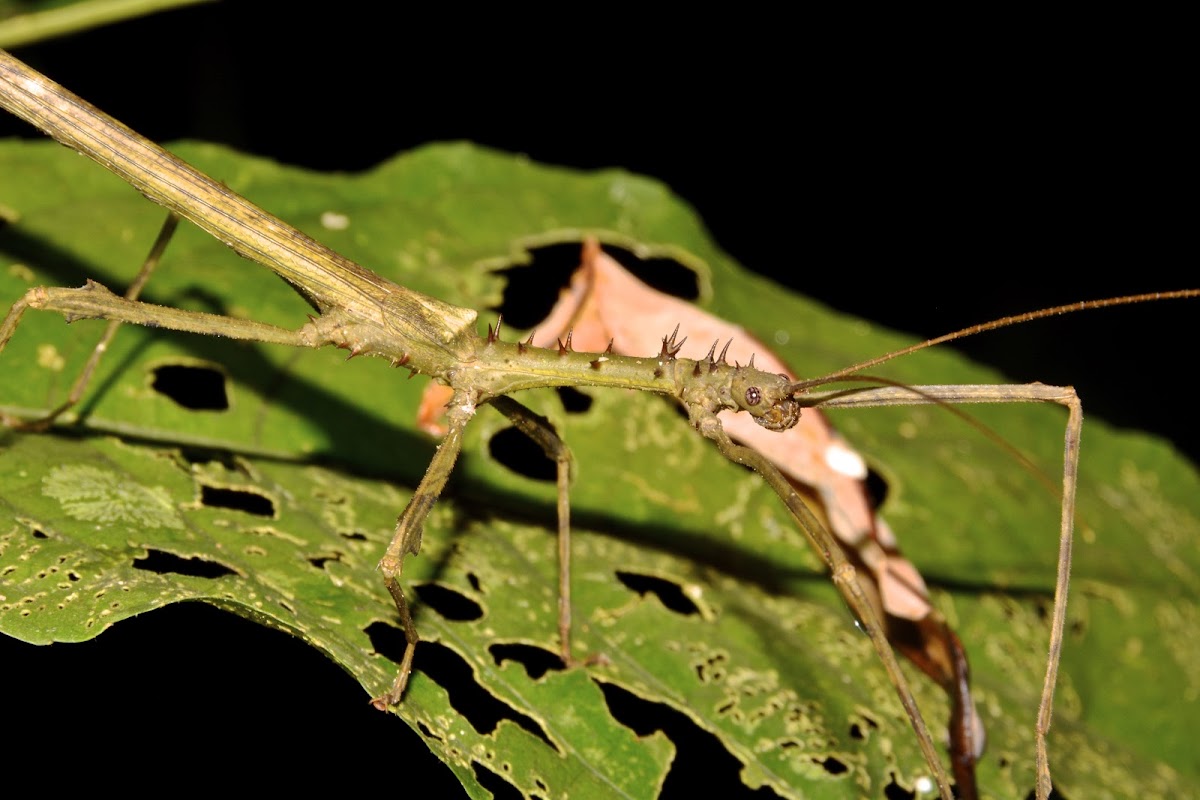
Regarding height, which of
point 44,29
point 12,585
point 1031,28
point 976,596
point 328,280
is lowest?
point 12,585

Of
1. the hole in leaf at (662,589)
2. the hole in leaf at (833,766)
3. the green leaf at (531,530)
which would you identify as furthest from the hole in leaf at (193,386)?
the hole in leaf at (833,766)

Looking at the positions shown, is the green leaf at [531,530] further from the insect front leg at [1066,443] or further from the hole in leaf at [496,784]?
the insect front leg at [1066,443]

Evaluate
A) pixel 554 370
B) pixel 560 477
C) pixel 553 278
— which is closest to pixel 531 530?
pixel 560 477

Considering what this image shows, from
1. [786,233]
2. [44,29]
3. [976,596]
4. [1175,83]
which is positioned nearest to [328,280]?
[44,29]

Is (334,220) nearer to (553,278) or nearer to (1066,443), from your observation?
(553,278)

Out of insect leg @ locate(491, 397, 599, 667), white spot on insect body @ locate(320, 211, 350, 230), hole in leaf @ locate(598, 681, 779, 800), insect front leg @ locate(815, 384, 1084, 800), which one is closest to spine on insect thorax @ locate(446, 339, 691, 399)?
insect leg @ locate(491, 397, 599, 667)

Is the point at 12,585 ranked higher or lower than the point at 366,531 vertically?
lower

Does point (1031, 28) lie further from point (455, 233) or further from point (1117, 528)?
point (455, 233)
